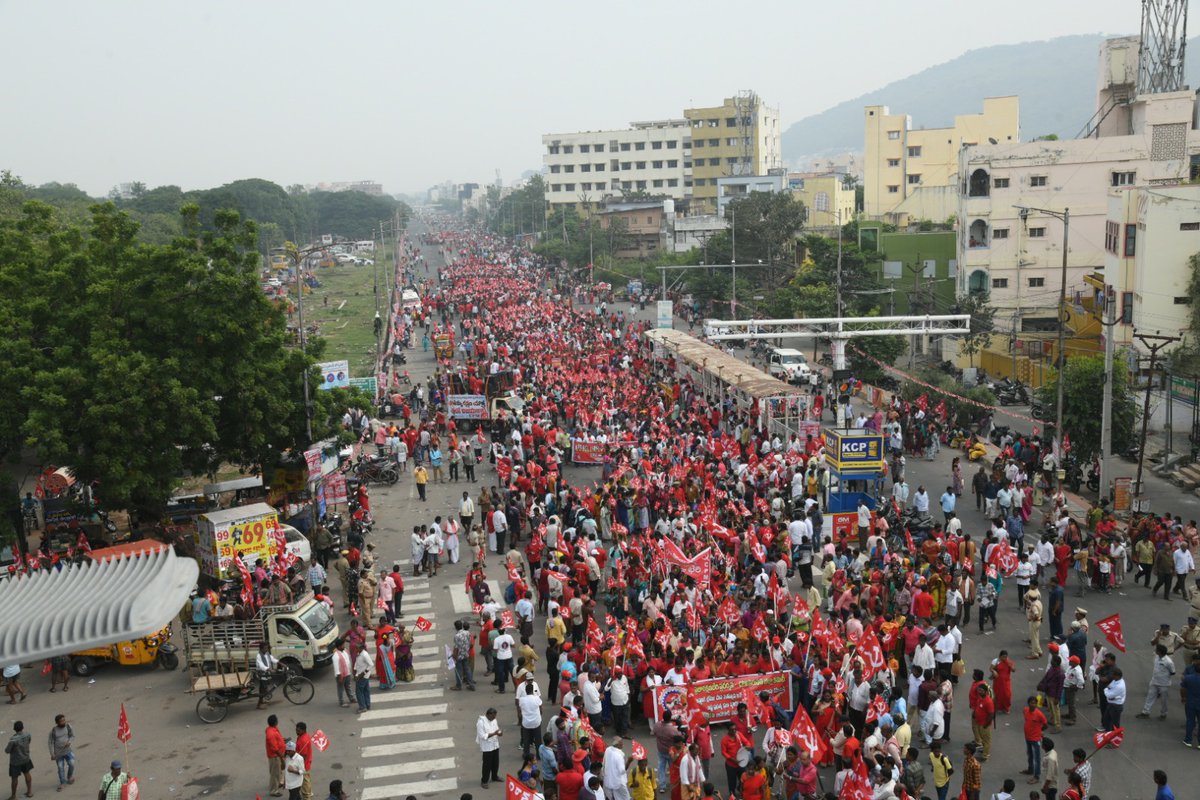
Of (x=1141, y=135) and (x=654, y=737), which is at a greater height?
(x=1141, y=135)

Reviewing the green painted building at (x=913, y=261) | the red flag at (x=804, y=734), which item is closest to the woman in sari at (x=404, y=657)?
the red flag at (x=804, y=734)

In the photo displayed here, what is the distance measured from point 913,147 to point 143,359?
279 feet

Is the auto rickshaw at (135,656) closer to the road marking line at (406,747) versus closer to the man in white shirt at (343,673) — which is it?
the man in white shirt at (343,673)

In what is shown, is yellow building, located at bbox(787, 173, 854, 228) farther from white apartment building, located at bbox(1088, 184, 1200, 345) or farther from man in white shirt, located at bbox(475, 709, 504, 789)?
man in white shirt, located at bbox(475, 709, 504, 789)

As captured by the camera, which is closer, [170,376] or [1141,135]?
[170,376]

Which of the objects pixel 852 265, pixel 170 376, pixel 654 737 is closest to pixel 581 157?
pixel 852 265

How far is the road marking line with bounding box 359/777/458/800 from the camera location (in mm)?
14367

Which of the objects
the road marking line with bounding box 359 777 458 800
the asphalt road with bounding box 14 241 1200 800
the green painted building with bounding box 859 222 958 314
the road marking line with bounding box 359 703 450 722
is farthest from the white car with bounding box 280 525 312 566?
the green painted building with bounding box 859 222 958 314

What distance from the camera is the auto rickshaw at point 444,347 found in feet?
172

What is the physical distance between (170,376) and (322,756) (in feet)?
35.7

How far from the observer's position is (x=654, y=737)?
50.9ft

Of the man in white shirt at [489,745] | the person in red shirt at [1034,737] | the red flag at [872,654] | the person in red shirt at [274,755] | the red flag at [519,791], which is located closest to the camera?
the red flag at [519,791]

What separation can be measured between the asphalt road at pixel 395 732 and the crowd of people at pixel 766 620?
0.98 feet

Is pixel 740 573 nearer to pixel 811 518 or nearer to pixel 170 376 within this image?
pixel 811 518
